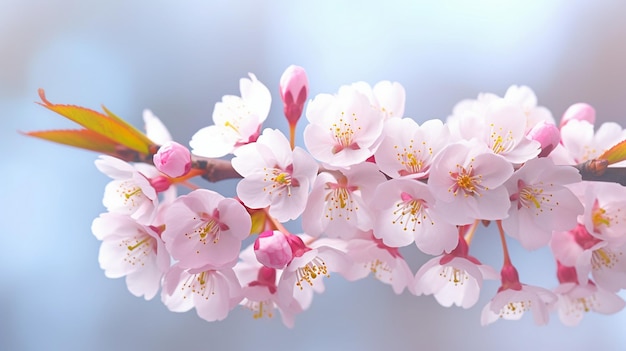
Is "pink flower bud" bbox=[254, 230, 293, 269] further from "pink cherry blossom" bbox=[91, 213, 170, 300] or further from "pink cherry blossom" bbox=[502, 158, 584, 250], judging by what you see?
"pink cherry blossom" bbox=[502, 158, 584, 250]

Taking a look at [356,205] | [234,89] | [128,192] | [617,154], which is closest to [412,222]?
[356,205]

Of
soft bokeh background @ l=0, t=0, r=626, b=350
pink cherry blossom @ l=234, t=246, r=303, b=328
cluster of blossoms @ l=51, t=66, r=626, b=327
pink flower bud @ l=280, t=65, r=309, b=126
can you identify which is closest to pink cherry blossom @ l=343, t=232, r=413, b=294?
cluster of blossoms @ l=51, t=66, r=626, b=327

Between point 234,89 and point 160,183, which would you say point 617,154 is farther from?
point 234,89

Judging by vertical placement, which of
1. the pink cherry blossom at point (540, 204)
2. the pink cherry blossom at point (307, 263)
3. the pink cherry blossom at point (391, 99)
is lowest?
the pink cherry blossom at point (307, 263)

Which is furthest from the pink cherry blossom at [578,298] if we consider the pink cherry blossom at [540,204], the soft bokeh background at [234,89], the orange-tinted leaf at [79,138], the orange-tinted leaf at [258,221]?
the soft bokeh background at [234,89]

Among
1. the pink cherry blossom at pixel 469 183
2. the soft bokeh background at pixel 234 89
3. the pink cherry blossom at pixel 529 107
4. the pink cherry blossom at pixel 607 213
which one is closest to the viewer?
the pink cherry blossom at pixel 469 183

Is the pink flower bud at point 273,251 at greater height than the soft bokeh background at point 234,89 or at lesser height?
greater

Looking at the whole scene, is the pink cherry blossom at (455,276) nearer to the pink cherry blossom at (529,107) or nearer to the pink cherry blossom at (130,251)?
the pink cherry blossom at (529,107)

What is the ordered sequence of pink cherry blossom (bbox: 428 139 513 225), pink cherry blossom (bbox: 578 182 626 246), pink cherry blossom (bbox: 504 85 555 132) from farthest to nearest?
pink cherry blossom (bbox: 504 85 555 132)
pink cherry blossom (bbox: 578 182 626 246)
pink cherry blossom (bbox: 428 139 513 225)
